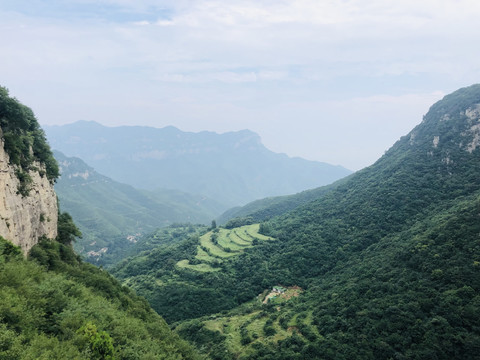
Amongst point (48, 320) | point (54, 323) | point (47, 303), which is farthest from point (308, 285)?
point (48, 320)

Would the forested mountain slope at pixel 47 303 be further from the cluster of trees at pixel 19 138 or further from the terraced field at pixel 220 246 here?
the terraced field at pixel 220 246

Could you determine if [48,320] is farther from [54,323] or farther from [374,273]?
Answer: [374,273]

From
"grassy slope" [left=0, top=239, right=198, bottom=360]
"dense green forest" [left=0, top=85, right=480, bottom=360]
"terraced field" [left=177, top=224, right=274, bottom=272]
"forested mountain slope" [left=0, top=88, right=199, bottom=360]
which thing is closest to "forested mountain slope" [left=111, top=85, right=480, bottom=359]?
"dense green forest" [left=0, top=85, right=480, bottom=360]

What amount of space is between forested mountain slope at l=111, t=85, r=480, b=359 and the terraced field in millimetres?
3927

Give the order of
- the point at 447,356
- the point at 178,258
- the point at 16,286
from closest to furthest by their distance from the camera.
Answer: the point at 16,286
the point at 447,356
the point at 178,258

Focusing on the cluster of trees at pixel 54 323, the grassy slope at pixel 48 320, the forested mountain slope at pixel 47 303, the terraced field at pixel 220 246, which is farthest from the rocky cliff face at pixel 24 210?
the terraced field at pixel 220 246

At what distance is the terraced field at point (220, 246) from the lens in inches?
3440

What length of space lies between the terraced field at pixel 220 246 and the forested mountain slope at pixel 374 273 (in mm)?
3927

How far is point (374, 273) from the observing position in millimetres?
55688

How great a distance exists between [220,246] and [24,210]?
71507mm

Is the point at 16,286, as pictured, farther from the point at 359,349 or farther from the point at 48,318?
the point at 359,349

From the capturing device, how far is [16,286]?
23406 millimetres

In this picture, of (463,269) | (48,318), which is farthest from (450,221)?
(48,318)

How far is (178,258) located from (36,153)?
205 ft
